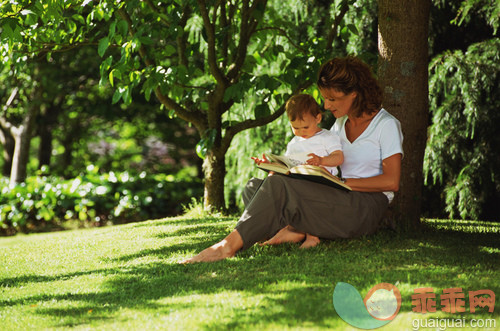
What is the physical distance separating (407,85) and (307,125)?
1132 mm

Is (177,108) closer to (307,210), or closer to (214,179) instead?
(214,179)

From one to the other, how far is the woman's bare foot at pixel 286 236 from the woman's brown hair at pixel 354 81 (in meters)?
0.99

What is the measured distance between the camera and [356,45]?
270 inches

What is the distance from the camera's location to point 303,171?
11.8 feet

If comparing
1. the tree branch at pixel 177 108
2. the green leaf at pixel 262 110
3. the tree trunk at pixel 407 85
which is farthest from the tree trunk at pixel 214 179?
the tree trunk at pixel 407 85

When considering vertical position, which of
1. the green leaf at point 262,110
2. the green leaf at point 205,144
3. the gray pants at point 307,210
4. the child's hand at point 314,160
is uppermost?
the green leaf at point 262,110

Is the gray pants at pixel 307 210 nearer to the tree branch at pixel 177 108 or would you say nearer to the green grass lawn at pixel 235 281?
the green grass lawn at pixel 235 281

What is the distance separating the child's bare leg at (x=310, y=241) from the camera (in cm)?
396

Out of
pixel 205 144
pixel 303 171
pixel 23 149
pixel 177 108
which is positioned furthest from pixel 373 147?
pixel 23 149

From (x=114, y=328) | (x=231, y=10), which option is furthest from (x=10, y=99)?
(x=114, y=328)

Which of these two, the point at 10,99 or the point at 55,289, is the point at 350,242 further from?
the point at 10,99

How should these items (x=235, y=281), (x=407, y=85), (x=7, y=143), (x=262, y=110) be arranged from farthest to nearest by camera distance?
(x=7, y=143) → (x=262, y=110) → (x=407, y=85) → (x=235, y=281)

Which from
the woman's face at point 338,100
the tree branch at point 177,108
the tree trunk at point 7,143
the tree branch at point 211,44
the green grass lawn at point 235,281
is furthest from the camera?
the tree trunk at point 7,143

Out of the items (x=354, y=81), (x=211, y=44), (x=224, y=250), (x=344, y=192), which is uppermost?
(x=211, y=44)
